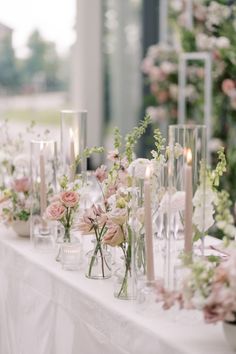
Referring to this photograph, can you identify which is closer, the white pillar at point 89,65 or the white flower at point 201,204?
the white flower at point 201,204

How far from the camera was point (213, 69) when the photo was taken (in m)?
4.88

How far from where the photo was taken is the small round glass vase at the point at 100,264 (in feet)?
6.17

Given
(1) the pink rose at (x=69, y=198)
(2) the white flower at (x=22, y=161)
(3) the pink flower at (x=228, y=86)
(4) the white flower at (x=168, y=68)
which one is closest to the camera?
(1) the pink rose at (x=69, y=198)

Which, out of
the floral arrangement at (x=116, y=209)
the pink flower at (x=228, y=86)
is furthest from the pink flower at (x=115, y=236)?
the pink flower at (x=228, y=86)

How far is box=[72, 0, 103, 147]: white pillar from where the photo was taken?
20.0ft

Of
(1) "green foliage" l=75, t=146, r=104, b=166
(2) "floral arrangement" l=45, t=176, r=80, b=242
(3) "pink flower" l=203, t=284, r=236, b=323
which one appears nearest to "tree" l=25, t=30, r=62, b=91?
(1) "green foliage" l=75, t=146, r=104, b=166

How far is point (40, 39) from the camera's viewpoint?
596 cm

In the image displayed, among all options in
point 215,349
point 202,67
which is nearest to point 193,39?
point 202,67

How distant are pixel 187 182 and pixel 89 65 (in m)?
4.75

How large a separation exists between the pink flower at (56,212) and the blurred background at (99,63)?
321 cm

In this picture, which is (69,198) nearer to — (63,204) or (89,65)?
(63,204)

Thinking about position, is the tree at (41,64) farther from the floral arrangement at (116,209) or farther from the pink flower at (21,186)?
the floral arrangement at (116,209)

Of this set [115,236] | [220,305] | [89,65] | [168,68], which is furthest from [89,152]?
[89,65]

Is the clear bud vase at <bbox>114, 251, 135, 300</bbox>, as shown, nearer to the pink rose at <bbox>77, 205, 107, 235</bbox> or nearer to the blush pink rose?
the pink rose at <bbox>77, 205, 107, 235</bbox>
